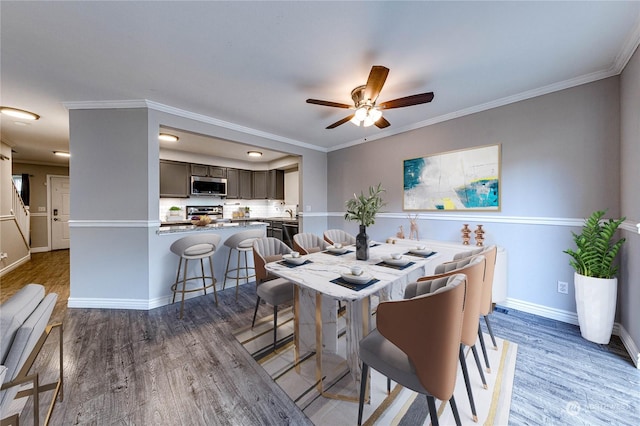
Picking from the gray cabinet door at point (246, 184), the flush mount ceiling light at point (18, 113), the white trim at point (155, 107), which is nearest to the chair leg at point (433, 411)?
the white trim at point (155, 107)

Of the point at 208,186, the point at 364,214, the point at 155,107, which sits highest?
the point at 155,107

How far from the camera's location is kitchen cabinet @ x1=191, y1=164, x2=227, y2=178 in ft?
17.4

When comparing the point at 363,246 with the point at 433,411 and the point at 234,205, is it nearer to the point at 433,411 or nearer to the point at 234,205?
the point at 433,411

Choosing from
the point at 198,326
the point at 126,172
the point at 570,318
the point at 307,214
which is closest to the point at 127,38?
the point at 126,172

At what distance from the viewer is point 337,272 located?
1.70 m

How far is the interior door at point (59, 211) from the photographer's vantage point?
19.9ft

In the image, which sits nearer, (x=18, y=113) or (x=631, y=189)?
(x=631, y=189)

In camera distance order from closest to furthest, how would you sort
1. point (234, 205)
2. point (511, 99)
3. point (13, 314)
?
point (13, 314), point (511, 99), point (234, 205)

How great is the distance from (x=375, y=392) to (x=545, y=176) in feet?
9.25

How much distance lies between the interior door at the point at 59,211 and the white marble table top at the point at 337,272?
786cm

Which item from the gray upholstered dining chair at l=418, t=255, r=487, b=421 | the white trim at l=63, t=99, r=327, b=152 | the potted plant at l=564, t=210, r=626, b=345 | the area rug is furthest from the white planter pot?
the white trim at l=63, t=99, r=327, b=152

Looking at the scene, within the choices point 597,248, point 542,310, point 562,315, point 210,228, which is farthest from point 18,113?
point 562,315

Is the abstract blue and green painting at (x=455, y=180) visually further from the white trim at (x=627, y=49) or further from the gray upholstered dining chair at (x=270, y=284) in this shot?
the gray upholstered dining chair at (x=270, y=284)

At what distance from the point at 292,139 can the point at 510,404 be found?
13.8 ft
